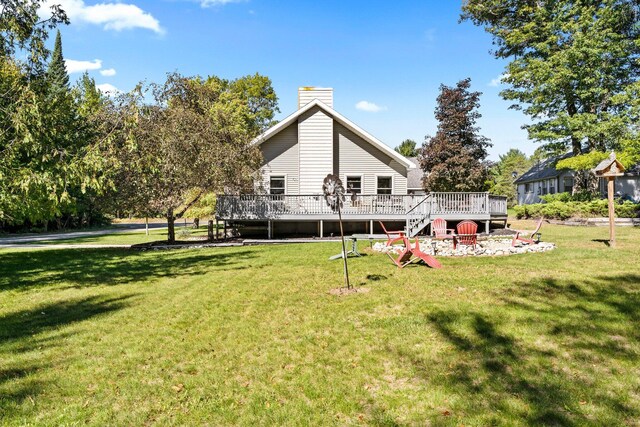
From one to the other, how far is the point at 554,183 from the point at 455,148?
16.9m

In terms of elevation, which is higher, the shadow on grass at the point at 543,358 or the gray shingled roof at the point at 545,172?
the gray shingled roof at the point at 545,172

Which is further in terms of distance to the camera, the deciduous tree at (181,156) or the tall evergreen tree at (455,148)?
the tall evergreen tree at (455,148)

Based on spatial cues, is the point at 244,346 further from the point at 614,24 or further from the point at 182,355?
the point at 614,24

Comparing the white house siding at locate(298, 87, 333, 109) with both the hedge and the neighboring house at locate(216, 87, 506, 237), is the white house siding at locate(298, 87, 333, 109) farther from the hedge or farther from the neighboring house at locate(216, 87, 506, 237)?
the hedge

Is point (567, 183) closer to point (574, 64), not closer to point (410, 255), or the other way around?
point (574, 64)

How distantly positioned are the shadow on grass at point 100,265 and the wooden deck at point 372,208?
4045mm

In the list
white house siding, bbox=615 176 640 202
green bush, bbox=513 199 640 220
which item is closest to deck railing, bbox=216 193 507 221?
green bush, bbox=513 199 640 220

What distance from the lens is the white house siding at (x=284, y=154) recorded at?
2170cm

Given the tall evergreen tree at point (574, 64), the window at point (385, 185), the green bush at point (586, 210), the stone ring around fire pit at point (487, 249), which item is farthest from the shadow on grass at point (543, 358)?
the tall evergreen tree at point (574, 64)

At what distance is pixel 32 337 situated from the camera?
581 centimetres

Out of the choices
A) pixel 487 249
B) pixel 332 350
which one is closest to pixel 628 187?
pixel 487 249

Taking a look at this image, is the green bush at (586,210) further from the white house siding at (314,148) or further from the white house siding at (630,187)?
the white house siding at (314,148)

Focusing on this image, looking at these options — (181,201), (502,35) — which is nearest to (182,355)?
(181,201)

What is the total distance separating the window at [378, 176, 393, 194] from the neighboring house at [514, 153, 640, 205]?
66.5 ft
